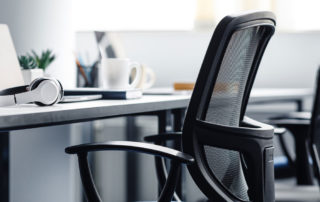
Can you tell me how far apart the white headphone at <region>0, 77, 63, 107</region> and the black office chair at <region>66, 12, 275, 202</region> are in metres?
0.14

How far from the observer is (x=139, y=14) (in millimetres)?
3316

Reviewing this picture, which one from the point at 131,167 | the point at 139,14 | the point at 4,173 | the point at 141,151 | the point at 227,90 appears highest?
the point at 139,14

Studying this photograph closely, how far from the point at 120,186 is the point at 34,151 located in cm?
129

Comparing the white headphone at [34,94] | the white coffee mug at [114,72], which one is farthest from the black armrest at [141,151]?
the white coffee mug at [114,72]

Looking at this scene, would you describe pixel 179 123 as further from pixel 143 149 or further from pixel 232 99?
pixel 143 149

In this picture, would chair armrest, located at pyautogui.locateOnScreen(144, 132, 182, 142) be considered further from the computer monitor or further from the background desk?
the computer monitor

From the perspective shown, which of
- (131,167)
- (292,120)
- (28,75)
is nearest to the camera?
(28,75)

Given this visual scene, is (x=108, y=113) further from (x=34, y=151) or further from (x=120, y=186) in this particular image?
(x=120, y=186)

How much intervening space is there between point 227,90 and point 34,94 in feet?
1.50

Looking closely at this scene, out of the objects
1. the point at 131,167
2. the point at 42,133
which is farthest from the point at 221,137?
the point at 131,167

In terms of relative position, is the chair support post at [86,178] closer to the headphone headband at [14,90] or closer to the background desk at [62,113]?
the background desk at [62,113]

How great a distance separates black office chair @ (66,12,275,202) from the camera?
119 centimetres

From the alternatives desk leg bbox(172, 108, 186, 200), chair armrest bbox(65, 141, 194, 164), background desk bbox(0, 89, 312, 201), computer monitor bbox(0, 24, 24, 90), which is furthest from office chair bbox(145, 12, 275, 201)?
desk leg bbox(172, 108, 186, 200)

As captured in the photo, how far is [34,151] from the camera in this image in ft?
6.66
